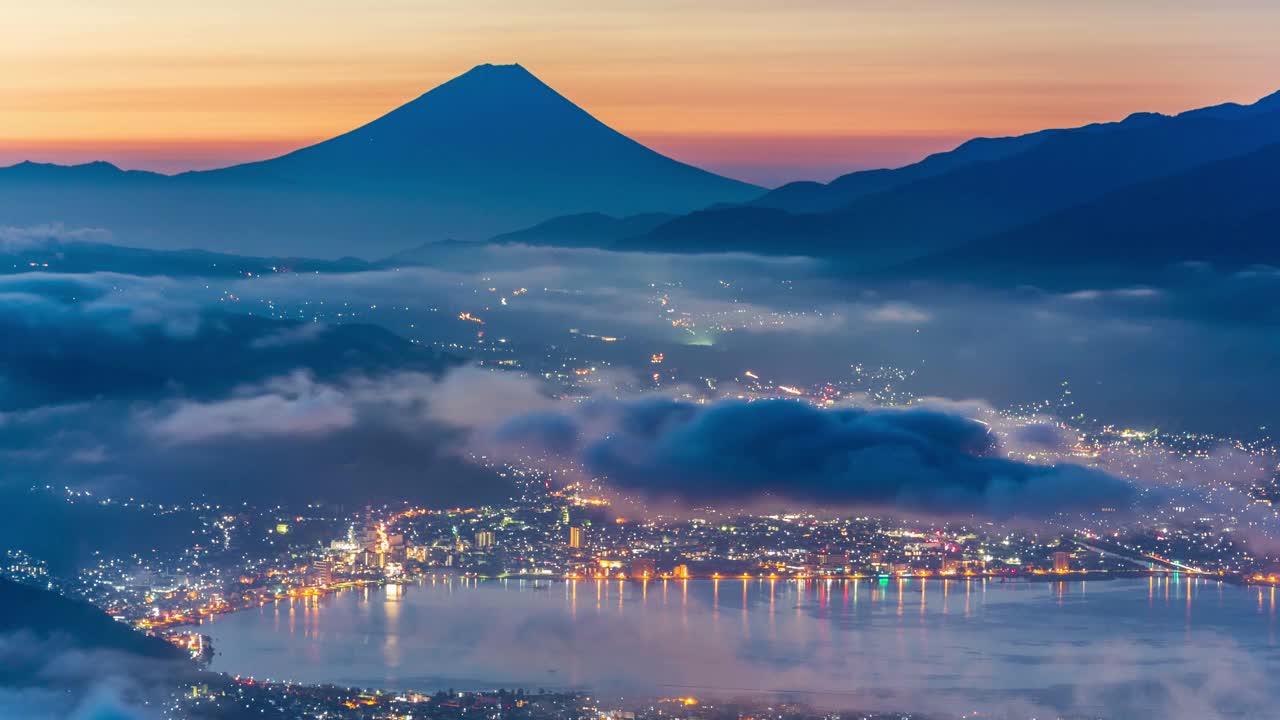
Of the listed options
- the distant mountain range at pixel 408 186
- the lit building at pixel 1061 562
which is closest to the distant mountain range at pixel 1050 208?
the distant mountain range at pixel 408 186

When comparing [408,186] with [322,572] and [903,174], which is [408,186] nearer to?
[903,174]

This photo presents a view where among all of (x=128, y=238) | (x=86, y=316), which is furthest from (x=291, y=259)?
(x=86, y=316)

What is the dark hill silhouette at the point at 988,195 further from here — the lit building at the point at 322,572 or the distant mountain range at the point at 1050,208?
the lit building at the point at 322,572

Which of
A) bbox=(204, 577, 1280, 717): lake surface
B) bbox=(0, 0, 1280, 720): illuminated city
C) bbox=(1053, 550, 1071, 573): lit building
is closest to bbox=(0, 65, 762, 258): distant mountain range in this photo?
bbox=(0, 0, 1280, 720): illuminated city

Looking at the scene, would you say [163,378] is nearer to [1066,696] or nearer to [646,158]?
[1066,696]

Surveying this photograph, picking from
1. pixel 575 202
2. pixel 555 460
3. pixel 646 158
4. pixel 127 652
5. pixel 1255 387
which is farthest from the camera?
pixel 646 158

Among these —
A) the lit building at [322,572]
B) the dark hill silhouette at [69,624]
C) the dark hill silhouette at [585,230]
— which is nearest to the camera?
the dark hill silhouette at [69,624]
